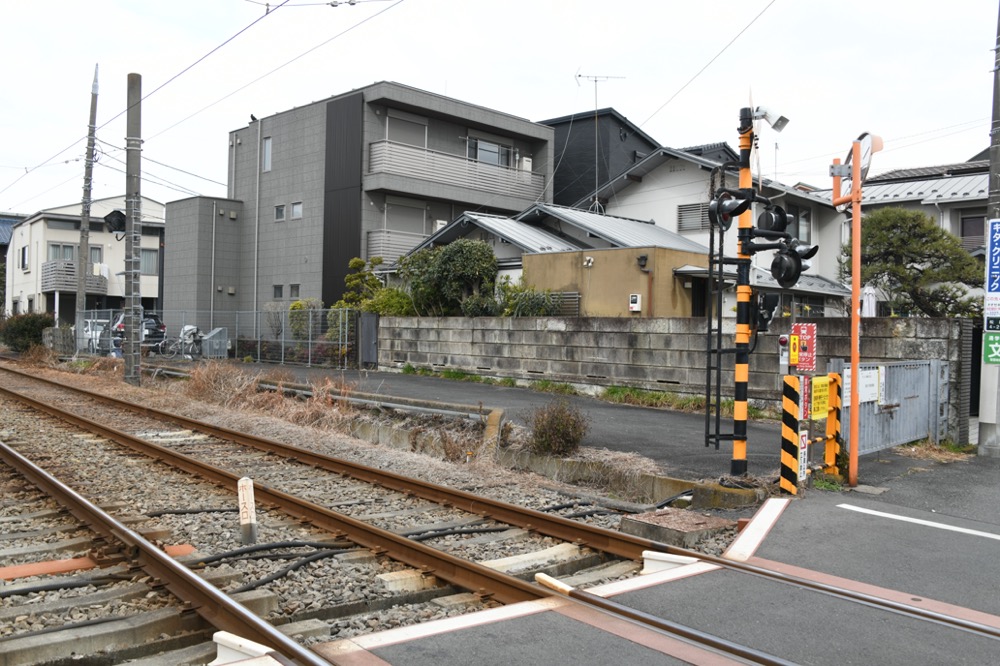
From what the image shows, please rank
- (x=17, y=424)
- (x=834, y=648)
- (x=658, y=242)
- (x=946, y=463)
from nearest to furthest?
(x=834, y=648) → (x=946, y=463) → (x=17, y=424) → (x=658, y=242)

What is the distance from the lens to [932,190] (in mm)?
28406

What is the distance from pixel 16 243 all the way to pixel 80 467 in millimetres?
47235

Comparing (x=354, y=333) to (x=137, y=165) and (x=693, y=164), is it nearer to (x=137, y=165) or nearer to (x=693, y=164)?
(x=137, y=165)

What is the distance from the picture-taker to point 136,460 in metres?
10.0

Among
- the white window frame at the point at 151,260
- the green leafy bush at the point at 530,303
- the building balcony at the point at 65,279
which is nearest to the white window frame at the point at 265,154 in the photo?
the white window frame at the point at 151,260

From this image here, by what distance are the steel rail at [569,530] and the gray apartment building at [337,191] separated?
59.3 feet

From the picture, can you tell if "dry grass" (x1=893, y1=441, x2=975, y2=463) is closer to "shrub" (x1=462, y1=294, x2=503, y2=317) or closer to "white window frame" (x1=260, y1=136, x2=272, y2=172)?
"shrub" (x1=462, y1=294, x2=503, y2=317)

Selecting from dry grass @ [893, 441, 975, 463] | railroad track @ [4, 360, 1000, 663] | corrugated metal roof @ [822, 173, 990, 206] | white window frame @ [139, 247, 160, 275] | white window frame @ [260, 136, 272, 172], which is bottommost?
railroad track @ [4, 360, 1000, 663]

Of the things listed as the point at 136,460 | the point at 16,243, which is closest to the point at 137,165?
the point at 136,460

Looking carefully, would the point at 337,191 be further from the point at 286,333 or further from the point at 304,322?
the point at 304,322

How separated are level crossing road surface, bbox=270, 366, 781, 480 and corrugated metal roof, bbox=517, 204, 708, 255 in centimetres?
597

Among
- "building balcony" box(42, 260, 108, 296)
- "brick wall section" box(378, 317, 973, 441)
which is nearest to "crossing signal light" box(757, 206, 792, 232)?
"brick wall section" box(378, 317, 973, 441)

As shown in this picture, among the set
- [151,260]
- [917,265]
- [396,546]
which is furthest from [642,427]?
[151,260]

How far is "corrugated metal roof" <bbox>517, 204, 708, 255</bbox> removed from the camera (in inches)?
861
